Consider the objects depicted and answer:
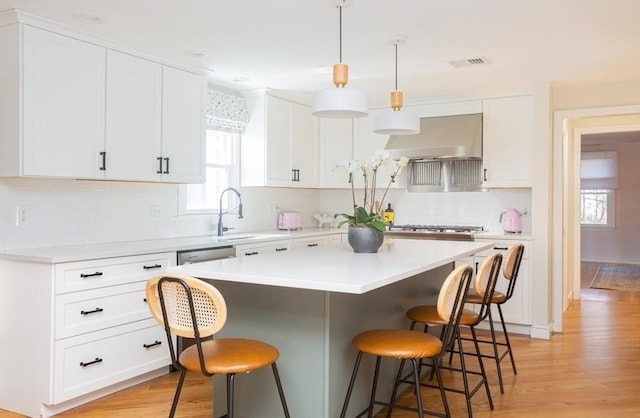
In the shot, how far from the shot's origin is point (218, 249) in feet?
13.4

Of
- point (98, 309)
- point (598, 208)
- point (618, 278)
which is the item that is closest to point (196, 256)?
point (98, 309)

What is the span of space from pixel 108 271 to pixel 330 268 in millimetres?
1525

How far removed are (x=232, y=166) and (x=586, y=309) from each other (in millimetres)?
4234

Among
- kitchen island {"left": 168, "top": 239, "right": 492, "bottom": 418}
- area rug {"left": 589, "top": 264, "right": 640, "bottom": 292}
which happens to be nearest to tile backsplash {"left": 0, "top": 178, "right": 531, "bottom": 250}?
kitchen island {"left": 168, "top": 239, "right": 492, "bottom": 418}

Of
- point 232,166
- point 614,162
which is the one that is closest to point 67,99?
point 232,166

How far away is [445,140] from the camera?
5344 mm

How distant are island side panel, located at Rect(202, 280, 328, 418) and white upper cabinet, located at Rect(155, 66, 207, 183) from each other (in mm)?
1591

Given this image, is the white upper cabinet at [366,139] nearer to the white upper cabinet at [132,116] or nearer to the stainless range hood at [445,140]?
the stainless range hood at [445,140]

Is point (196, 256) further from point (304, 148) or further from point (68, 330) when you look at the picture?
point (304, 148)

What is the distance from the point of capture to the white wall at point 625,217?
1062cm

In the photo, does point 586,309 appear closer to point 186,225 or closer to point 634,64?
point 634,64

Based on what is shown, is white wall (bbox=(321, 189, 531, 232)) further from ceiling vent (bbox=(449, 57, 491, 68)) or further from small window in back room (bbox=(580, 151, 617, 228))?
small window in back room (bbox=(580, 151, 617, 228))

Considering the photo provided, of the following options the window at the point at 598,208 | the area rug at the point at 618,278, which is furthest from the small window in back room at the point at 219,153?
the window at the point at 598,208

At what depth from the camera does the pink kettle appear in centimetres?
530
